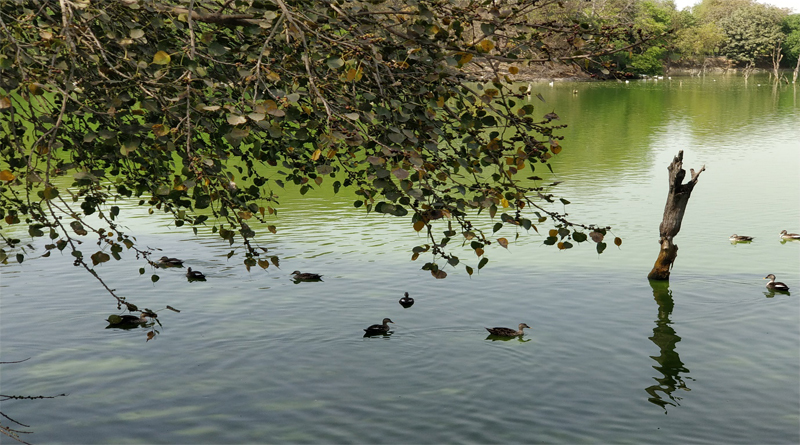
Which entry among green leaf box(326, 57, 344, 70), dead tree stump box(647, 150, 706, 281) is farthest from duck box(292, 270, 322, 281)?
green leaf box(326, 57, 344, 70)

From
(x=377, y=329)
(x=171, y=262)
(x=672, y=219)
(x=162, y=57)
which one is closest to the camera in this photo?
(x=162, y=57)

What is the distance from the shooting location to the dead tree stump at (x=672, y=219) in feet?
54.7

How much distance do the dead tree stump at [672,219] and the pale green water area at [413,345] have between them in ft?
1.39

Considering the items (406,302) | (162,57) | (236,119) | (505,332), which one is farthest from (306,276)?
(236,119)

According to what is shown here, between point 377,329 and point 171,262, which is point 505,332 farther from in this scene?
point 171,262

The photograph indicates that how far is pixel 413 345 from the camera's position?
513 inches

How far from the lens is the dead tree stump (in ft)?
54.7

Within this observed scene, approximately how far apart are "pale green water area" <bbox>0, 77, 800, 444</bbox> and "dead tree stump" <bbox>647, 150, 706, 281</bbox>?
0.42m

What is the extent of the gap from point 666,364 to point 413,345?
3.87 m

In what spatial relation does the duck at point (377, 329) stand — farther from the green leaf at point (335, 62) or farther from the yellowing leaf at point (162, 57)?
the yellowing leaf at point (162, 57)

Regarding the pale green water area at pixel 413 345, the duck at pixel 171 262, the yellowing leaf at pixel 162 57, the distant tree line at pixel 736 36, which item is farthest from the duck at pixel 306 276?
the distant tree line at pixel 736 36

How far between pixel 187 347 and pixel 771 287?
36.0 ft

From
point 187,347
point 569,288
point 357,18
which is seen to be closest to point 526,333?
point 569,288

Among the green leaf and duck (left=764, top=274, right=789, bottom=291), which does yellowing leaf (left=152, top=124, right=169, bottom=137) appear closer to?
the green leaf
